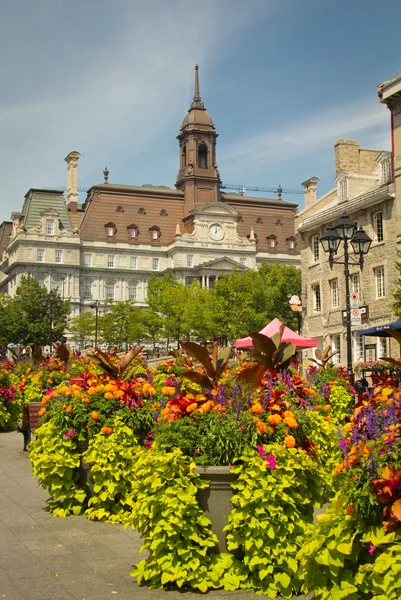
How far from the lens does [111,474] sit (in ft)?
27.3

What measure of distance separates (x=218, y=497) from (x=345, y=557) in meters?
1.67

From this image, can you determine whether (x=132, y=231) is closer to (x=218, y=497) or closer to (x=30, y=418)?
(x=30, y=418)

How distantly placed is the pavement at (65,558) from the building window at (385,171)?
33.6m

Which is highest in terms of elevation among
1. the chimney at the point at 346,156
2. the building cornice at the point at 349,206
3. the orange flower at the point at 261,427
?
the chimney at the point at 346,156

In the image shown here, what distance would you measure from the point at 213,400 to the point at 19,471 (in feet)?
21.4

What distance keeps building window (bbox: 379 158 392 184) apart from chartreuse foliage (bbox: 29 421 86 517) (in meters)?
33.9

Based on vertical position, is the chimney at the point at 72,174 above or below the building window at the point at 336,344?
above

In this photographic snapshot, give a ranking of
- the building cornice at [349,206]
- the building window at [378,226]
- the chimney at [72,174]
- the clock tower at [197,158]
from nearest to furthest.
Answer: the building cornice at [349,206]
the building window at [378,226]
the clock tower at [197,158]
the chimney at [72,174]

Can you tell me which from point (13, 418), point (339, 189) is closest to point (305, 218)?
point (339, 189)

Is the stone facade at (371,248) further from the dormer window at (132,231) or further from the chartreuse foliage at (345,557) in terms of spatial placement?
the dormer window at (132,231)

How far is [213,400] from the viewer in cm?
676

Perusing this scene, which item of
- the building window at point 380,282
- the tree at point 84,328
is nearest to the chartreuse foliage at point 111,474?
the building window at point 380,282

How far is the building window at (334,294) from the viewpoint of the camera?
43.6m

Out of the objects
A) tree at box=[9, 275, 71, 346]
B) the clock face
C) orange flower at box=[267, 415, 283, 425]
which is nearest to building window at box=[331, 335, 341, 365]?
tree at box=[9, 275, 71, 346]
